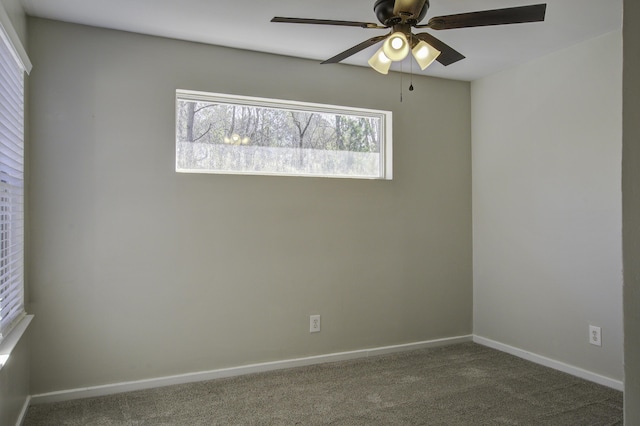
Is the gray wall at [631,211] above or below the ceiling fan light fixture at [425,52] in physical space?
below

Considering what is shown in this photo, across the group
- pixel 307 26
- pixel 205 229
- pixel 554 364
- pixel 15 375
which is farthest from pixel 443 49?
pixel 15 375

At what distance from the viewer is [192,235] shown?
3051 mm

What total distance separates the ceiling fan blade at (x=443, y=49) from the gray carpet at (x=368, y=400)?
1.97 meters

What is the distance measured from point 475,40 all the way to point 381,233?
157cm

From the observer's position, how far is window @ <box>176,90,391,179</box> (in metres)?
3.16

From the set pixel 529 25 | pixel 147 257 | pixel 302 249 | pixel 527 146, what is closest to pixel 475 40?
pixel 529 25

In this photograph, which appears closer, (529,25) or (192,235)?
(529,25)

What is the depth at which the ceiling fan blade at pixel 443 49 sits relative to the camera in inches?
85.3

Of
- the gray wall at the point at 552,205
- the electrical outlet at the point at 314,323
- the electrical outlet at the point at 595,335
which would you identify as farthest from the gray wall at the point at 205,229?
the electrical outlet at the point at 595,335

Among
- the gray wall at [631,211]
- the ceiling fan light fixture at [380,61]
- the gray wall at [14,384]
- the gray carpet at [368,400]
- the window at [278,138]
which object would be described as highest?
the ceiling fan light fixture at [380,61]

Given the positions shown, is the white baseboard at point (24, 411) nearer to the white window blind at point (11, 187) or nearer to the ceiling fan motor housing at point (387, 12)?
the white window blind at point (11, 187)

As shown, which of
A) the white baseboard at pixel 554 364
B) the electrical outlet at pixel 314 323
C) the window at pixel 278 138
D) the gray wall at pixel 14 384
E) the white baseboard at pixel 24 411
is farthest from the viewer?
the electrical outlet at pixel 314 323

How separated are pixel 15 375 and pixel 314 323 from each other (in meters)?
1.89

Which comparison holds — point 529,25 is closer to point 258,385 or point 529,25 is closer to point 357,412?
point 357,412
